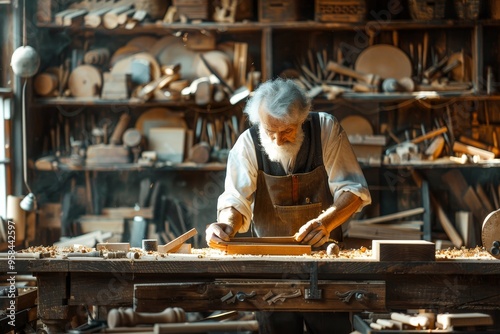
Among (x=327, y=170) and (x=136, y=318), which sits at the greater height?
(x=327, y=170)

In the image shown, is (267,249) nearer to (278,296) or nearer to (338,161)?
(278,296)

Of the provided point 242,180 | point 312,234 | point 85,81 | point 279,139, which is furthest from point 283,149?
point 85,81

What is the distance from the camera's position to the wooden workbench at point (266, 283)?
3818 millimetres

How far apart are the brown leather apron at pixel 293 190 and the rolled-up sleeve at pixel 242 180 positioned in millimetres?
59

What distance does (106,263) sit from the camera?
12.9 ft

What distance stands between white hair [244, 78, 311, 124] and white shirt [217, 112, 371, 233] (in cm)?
30

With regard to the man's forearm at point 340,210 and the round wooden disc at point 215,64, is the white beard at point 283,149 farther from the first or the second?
the round wooden disc at point 215,64

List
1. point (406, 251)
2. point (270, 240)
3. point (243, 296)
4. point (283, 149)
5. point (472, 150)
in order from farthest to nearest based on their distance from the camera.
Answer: point (472, 150)
point (283, 149)
point (270, 240)
point (406, 251)
point (243, 296)

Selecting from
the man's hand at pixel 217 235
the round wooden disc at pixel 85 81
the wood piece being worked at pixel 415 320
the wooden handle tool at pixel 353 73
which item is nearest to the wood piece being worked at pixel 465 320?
the wood piece being worked at pixel 415 320

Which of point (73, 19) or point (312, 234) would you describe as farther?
point (73, 19)

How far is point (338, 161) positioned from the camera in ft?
16.4

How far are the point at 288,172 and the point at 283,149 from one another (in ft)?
0.71

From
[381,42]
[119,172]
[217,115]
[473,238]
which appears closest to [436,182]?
[473,238]

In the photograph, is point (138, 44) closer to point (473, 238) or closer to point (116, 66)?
point (116, 66)
